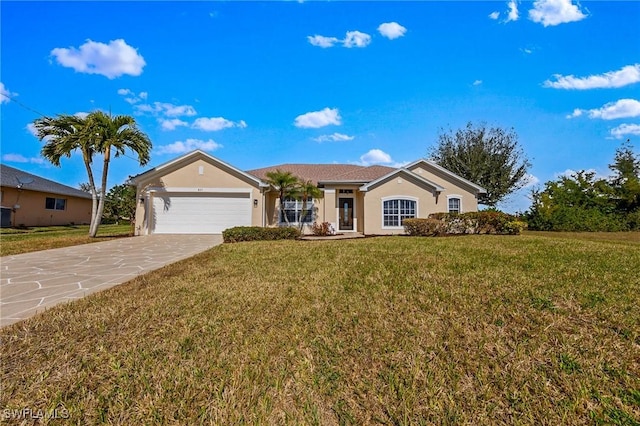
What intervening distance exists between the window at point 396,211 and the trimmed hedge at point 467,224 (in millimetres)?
2346

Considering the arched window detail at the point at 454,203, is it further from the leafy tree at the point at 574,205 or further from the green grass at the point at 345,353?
the green grass at the point at 345,353

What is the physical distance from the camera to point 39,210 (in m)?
22.9

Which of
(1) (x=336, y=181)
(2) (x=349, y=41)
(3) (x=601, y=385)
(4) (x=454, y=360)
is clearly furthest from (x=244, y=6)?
(3) (x=601, y=385)

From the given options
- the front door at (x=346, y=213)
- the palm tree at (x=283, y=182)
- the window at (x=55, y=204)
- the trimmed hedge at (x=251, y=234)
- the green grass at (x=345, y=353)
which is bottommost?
the green grass at (x=345, y=353)

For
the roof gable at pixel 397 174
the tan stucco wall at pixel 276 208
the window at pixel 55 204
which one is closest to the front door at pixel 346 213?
the tan stucco wall at pixel 276 208

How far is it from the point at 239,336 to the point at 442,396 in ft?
7.04

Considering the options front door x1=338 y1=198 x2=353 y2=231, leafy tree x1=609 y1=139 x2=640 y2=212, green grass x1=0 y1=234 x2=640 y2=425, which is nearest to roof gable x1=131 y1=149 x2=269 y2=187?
front door x1=338 y1=198 x2=353 y2=231

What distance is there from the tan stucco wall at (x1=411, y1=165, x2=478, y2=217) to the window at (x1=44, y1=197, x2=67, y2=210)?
93.6 feet

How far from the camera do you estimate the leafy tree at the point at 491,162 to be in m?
26.9

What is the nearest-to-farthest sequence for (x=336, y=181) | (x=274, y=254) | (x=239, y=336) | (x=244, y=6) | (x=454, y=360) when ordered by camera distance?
(x=454, y=360)
(x=239, y=336)
(x=274, y=254)
(x=244, y=6)
(x=336, y=181)

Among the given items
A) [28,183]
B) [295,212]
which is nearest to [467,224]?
[295,212]

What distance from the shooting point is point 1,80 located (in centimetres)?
1411

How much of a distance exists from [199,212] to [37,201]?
52.8ft

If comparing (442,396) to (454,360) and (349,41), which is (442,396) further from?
(349,41)
